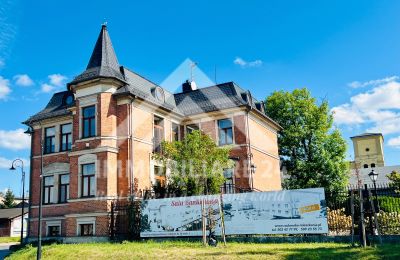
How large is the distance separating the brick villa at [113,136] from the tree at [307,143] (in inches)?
239

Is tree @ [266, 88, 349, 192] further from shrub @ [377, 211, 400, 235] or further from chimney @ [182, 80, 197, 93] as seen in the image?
shrub @ [377, 211, 400, 235]

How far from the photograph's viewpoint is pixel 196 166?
20875 millimetres

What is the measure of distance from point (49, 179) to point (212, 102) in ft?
39.7

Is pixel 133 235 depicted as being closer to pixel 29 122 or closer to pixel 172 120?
pixel 172 120

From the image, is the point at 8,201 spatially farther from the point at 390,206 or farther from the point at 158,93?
the point at 390,206

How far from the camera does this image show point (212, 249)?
13.8 metres

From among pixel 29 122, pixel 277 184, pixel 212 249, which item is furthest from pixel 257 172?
pixel 29 122

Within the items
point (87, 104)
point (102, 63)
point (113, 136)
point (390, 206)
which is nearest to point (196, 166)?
point (113, 136)

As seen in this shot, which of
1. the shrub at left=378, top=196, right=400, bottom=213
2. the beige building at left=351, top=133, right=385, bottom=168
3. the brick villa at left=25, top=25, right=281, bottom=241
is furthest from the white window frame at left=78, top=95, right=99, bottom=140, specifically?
the beige building at left=351, top=133, right=385, bottom=168

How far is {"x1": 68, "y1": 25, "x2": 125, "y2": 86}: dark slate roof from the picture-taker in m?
22.1

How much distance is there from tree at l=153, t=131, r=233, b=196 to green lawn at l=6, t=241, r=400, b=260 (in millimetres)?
5299

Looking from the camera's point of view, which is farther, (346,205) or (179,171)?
(179,171)

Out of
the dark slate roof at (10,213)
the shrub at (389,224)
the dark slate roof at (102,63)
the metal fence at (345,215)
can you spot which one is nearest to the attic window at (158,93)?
the dark slate roof at (102,63)

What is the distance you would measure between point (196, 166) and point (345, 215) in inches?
320
